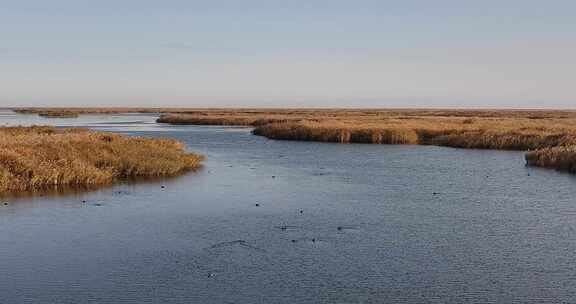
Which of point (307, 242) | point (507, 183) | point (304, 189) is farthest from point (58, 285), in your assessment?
point (507, 183)

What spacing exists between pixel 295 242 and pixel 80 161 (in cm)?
1223

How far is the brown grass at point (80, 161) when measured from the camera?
20.7m

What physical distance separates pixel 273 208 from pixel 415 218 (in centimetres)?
397

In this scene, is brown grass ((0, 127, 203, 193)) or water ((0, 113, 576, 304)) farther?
brown grass ((0, 127, 203, 193))

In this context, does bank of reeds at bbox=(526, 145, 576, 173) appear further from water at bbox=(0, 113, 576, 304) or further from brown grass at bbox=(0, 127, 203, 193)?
brown grass at bbox=(0, 127, 203, 193)

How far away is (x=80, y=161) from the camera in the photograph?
75.3ft

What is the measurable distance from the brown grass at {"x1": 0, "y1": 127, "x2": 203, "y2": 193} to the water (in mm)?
1571

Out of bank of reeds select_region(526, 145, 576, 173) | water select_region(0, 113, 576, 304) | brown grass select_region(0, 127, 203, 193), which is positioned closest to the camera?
water select_region(0, 113, 576, 304)

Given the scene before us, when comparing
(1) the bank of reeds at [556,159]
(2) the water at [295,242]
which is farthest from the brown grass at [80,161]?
(1) the bank of reeds at [556,159]

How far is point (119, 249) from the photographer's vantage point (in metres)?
13.0

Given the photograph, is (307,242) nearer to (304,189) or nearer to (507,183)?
(304,189)

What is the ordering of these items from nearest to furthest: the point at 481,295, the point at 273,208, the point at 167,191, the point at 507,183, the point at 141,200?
1. the point at 481,295
2. the point at 273,208
3. the point at 141,200
4. the point at 167,191
5. the point at 507,183

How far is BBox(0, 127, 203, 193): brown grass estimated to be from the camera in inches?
816

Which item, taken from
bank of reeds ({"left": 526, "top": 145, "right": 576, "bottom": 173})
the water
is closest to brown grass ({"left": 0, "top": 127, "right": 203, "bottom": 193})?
the water
